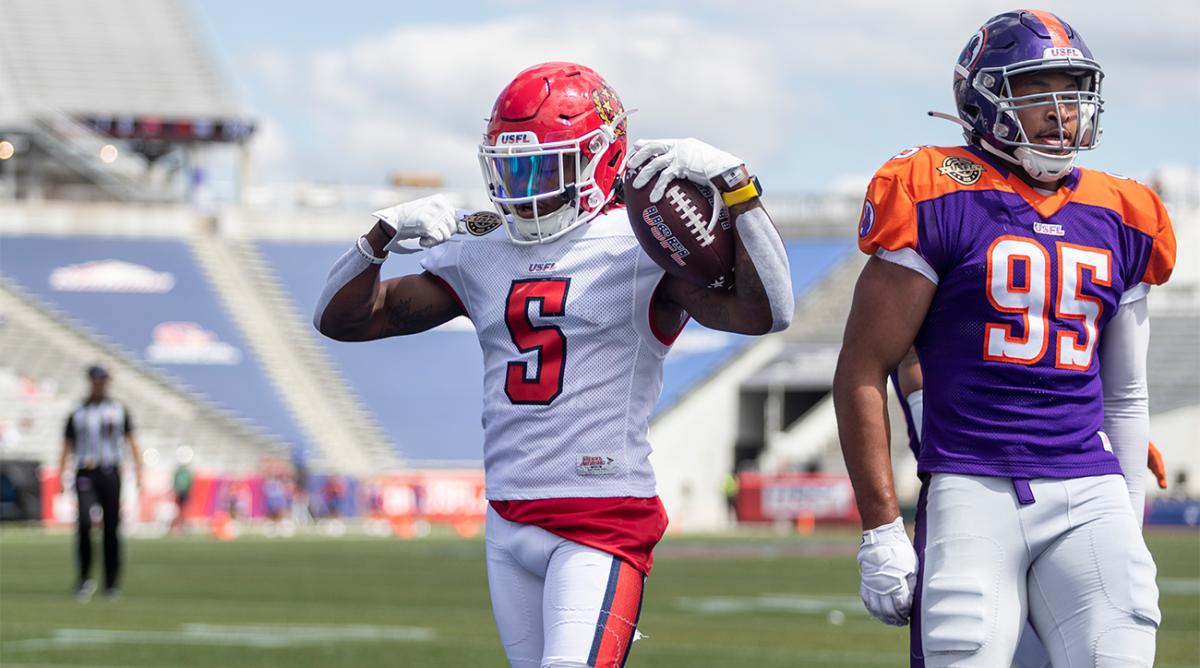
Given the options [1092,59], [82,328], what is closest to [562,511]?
[1092,59]

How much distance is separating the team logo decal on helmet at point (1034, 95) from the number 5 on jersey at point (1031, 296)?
0.62 feet

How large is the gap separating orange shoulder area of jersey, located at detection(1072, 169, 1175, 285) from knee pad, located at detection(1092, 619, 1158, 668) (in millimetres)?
804

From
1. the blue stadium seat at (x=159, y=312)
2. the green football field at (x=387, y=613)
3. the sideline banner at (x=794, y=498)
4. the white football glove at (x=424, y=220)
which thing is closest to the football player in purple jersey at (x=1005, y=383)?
the white football glove at (x=424, y=220)

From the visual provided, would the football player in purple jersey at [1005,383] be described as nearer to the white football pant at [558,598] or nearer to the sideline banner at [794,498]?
the white football pant at [558,598]

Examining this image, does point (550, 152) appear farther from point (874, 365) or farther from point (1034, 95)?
point (1034, 95)

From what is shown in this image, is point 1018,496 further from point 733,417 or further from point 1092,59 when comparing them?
point 733,417

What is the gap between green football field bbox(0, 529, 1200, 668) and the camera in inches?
346

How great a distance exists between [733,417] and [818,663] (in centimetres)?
2965

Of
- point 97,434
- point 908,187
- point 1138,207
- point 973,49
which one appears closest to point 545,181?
point 908,187

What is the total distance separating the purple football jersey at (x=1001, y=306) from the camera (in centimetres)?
392

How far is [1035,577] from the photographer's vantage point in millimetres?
3930

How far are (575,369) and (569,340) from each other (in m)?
0.07

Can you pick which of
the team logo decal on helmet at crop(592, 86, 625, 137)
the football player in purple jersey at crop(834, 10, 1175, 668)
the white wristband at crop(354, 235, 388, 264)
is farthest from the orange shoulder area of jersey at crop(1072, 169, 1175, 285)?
the white wristband at crop(354, 235, 388, 264)

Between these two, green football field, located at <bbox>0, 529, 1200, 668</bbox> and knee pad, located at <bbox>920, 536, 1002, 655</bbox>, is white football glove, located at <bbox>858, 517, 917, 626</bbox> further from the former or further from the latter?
green football field, located at <bbox>0, 529, 1200, 668</bbox>
